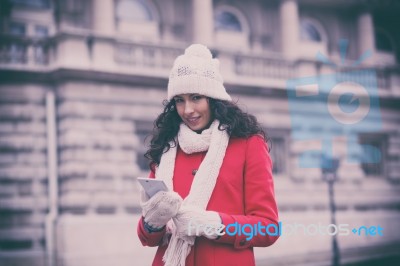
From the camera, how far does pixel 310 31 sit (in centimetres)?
1747

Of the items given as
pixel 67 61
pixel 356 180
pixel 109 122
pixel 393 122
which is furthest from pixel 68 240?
pixel 393 122

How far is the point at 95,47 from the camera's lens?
12.1 m

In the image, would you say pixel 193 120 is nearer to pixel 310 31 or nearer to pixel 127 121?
pixel 127 121

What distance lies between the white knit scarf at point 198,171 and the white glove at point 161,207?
13 centimetres

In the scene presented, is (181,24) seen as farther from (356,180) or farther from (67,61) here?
(356,180)

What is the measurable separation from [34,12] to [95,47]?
2.33m

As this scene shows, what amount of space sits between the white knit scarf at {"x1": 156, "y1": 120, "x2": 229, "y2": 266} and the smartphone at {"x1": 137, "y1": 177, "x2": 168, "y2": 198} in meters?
0.18

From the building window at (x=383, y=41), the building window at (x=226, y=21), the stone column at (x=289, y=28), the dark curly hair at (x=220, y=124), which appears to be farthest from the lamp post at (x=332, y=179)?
the dark curly hair at (x=220, y=124)

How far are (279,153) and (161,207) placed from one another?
Result: 39.9 ft

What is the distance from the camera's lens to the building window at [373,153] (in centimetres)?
1530

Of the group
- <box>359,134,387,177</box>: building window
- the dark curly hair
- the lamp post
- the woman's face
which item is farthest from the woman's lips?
<box>359,134,387,177</box>: building window

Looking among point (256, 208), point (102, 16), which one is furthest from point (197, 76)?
point (102, 16)

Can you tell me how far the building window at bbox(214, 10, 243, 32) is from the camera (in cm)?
1614

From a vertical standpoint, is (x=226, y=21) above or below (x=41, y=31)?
above
